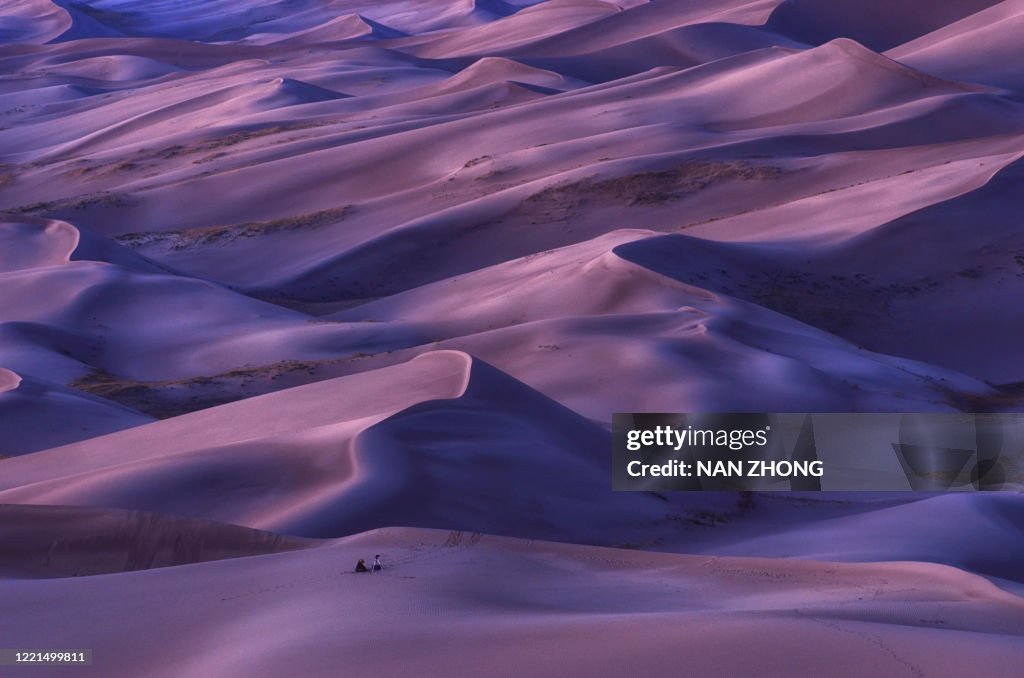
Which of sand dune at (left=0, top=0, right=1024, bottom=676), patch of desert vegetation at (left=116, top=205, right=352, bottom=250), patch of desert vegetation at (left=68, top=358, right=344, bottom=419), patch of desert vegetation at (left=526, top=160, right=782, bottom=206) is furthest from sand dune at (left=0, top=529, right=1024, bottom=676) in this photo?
patch of desert vegetation at (left=116, top=205, right=352, bottom=250)

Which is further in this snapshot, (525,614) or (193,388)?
(193,388)

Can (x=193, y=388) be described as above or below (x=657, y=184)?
above

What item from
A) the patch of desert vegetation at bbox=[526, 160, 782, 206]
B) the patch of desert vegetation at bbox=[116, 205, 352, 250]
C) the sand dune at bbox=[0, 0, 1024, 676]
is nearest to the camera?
the sand dune at bbox=[0, 0, 1024, 676]

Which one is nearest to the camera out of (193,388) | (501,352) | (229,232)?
(501,352)

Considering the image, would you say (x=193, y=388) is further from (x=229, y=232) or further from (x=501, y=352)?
(x=229, y=232)

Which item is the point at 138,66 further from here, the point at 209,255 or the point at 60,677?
the point at 60,677

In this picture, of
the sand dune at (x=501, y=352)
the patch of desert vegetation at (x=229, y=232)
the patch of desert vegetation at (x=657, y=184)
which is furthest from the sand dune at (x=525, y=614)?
the patch of desert vegetation at (x=229, y=232)

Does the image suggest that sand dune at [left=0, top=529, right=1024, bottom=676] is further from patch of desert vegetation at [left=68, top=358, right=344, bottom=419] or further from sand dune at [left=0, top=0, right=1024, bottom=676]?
patch of desert vegetation at [left=68, top=358, right=344, bottom=419]

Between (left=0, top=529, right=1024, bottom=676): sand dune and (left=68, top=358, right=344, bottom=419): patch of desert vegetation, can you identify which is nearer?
(left=0, top=529, right=1024, bottom=676): sand dune

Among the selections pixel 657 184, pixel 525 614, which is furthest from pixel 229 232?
pixel 525 614

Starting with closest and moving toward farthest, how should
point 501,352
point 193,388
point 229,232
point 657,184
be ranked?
point 501,352 → point 193,388 → point 657,184 → point 229,232

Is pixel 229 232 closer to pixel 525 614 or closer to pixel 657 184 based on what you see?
pixel 657 184

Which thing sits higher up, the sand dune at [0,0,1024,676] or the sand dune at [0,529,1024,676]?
the sand dune at [0,529,1024,676]

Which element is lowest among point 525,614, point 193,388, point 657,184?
point 657,184
